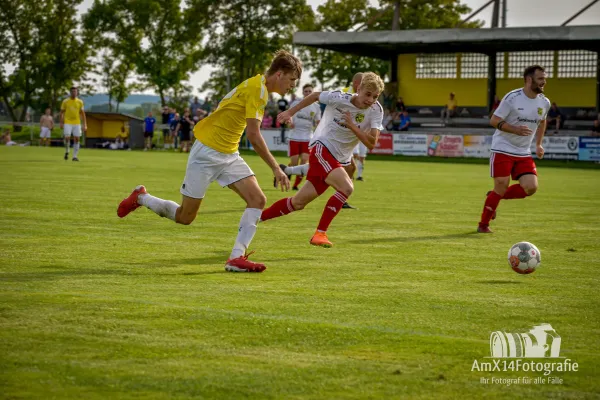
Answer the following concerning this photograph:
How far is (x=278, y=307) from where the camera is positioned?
6.58m

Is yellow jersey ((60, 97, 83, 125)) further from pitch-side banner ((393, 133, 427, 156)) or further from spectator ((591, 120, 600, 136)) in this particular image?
spectator ((591, 120, 600, 136))

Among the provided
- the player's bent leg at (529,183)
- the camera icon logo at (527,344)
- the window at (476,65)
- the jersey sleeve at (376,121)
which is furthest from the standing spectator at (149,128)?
the camera icon logo at (527,344)

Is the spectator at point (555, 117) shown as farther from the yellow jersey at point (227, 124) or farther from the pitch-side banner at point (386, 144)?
the yellow jersey at point (227, 124)

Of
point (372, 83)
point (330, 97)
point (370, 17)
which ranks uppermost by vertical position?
point (370, 17)

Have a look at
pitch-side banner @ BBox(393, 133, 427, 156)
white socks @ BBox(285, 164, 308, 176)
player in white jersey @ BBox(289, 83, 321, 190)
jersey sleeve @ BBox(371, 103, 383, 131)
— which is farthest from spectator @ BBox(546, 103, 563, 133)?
jersey sleeve @ BBox(371, 103, 383, 131)

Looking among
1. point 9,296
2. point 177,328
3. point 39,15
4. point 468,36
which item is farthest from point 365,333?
point 39,15

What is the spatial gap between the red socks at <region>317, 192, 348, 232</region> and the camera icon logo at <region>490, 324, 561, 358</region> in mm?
4958

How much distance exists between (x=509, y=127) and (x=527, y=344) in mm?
7463

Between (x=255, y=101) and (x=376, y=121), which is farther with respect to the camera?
(x=376, y=121)

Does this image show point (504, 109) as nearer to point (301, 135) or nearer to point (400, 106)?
point (301, 135)

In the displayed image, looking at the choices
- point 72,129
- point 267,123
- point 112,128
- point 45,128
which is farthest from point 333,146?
point 112,128

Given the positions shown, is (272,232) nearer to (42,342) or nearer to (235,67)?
(42,342)

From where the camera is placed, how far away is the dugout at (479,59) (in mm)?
44688

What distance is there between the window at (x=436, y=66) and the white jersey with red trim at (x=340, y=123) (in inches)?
1587
